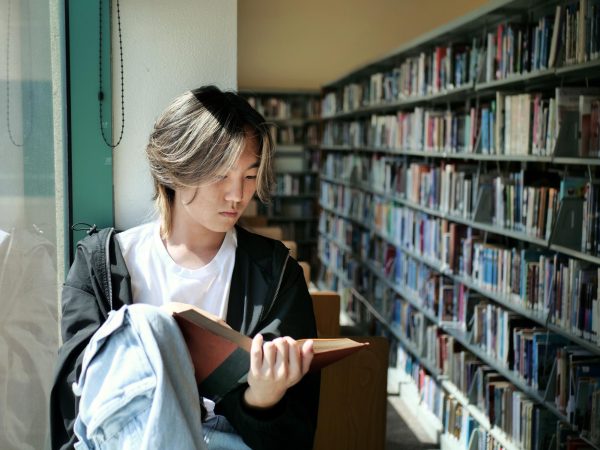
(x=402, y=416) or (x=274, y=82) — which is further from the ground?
(x=274, y=82)

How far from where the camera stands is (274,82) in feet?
31.9

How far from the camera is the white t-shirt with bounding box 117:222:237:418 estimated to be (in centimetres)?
164

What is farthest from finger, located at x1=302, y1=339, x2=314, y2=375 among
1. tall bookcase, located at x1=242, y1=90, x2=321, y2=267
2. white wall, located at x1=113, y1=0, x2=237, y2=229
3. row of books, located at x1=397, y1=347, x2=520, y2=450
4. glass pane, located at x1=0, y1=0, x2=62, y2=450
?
tall bookcase, located at x1=242, y1=90, x2=321, y2=267

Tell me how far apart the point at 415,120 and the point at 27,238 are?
3.69 metres

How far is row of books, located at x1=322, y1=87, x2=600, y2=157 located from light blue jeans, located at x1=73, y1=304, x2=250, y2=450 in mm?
2196

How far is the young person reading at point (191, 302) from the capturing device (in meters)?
1.24

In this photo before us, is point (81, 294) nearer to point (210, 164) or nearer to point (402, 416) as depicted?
point (210, 164)

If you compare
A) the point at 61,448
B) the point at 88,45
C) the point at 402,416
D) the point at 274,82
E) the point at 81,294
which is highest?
the point at 274,82

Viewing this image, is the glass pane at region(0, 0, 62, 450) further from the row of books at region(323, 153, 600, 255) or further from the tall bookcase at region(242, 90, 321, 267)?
the tall bookcase at region(242, 90, 321, 267)

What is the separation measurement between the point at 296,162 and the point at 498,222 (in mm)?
5980

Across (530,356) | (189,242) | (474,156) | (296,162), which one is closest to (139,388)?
(189,242)

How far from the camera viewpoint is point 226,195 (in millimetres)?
1584

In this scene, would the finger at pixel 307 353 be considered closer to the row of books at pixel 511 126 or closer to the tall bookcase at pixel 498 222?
the tall bookcase at pixel 498 222

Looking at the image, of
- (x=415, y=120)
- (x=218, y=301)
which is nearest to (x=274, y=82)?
(x=415, y=120)
